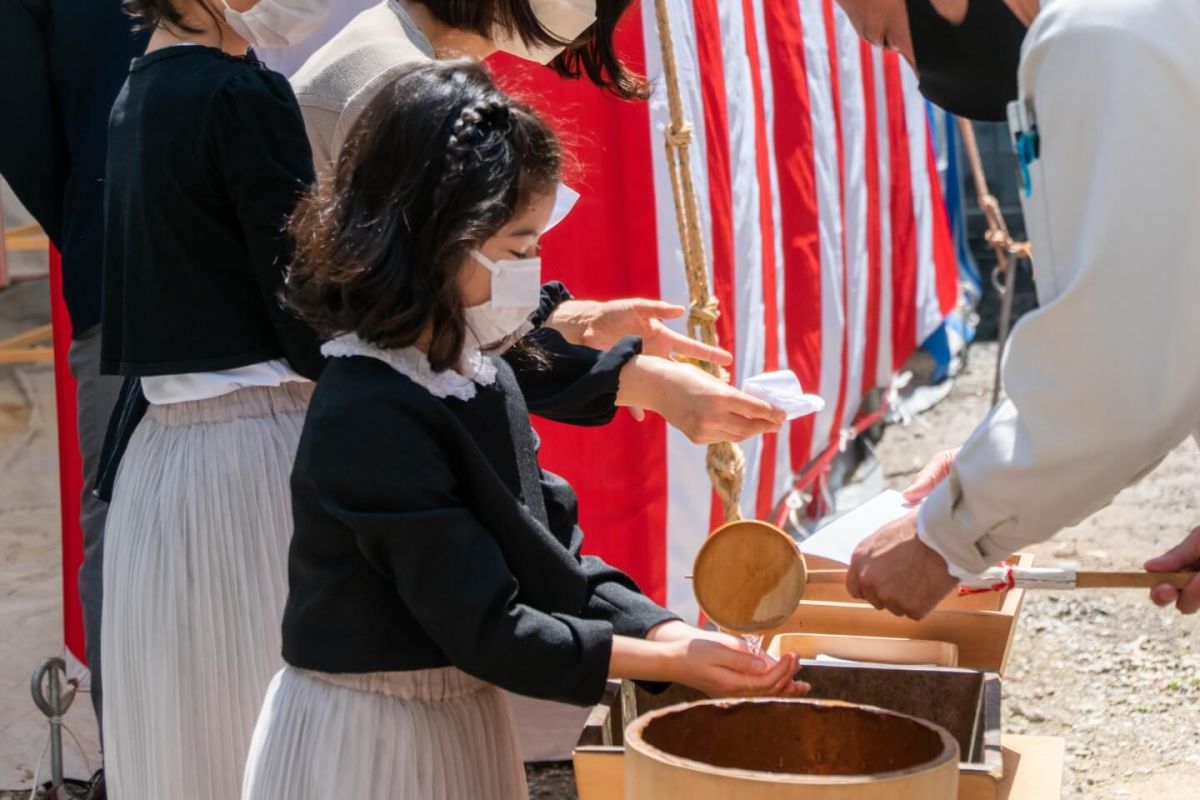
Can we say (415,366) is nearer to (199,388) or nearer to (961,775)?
(199,388)

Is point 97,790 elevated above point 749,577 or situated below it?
below

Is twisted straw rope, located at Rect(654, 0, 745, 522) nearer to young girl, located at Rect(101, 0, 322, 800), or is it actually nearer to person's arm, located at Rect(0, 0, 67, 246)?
young girl, located at Rect(101, 0, 322, 800)

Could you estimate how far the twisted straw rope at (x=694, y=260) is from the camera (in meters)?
2.61

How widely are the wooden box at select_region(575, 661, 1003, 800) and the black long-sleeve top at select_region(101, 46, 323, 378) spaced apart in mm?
647

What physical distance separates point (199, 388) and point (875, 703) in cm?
100

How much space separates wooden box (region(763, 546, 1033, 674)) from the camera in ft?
6.70

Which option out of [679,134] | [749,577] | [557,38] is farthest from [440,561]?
[679,134]

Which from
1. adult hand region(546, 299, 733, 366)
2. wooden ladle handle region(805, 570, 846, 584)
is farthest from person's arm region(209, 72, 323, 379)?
wooden ladle handle region(805, 570, 846, 584)

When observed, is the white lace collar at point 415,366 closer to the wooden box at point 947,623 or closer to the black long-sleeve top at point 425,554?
the black long-sleeve top at point 425,554

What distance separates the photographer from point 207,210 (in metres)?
1.98

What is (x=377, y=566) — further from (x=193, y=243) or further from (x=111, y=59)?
(x=111, y=59)

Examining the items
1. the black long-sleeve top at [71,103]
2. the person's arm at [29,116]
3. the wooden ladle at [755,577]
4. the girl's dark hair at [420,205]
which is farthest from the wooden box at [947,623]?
the person's arm at [29,116]

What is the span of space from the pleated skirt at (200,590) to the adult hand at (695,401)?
0.49m

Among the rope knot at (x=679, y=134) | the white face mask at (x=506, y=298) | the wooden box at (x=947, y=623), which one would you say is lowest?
the wooden box at (x=947, y=623)
